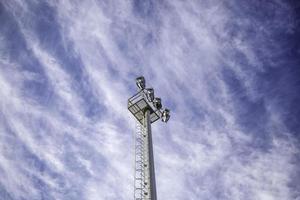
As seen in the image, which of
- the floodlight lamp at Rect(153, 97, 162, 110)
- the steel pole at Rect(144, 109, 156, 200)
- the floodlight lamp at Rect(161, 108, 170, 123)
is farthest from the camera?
the floodlight lamp at Rect(161, 108, 170, 123)

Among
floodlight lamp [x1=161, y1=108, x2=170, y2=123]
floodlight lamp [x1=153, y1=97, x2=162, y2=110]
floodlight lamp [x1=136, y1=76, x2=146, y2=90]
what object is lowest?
floodlight lamp [x1=161, y1=108, x2=170, y2=123]

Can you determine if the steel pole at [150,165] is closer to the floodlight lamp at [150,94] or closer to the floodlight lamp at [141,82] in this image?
the floodlight lamp at [150,94]

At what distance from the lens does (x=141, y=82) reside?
2534cm

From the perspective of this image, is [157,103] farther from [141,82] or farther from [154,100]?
[141,82]

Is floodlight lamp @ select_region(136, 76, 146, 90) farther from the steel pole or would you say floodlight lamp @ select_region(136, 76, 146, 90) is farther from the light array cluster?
the steel pole

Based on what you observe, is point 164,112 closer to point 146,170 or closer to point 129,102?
point 129,102

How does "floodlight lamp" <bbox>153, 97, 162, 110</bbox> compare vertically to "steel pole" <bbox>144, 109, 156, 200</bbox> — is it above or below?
above

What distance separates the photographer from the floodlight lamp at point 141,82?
2488 centimetres

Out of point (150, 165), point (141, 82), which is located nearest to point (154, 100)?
point (141, 82)

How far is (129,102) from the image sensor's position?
2330 cm

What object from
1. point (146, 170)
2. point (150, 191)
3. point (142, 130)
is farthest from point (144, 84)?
point (150, 191)

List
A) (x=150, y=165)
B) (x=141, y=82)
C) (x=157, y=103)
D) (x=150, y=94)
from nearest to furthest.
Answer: (x=150, y=165), (x=157, y=103), (x=150, y=94), (x=141, y=82)

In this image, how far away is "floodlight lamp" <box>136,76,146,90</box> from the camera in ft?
81.6

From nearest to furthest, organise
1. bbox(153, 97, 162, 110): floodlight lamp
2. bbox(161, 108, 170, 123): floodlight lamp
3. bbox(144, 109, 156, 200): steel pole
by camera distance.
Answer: bbox(144, 109, 156, 200): steel pole, bbox(153, 97, 162, 110): floodlight lamp, bbox(161, 108, 170, 123): floodlight lamp
